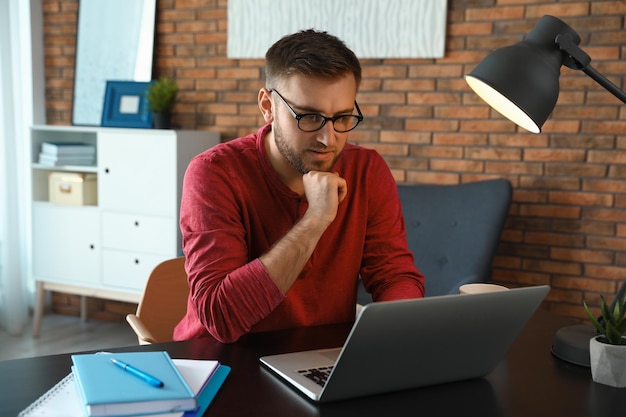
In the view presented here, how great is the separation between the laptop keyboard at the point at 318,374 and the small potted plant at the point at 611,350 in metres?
0.50

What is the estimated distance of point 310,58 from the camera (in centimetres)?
180

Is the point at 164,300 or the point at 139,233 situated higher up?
the point at 164,300

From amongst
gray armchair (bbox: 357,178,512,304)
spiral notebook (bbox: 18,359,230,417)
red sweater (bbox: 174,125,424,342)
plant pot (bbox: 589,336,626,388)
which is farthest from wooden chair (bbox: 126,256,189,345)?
gray armchair (bbox: 357,178,512,304)

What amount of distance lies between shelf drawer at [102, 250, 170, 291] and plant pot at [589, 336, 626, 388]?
3.16 metres

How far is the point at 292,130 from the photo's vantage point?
6.01 feet

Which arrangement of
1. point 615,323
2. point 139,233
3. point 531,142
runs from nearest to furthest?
point 615,323, point 531,142, point 139,233

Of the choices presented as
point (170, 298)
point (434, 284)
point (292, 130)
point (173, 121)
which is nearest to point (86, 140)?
point (173, 121)

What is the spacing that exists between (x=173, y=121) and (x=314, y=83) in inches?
117

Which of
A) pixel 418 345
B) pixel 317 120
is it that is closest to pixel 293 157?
pixel 317 120

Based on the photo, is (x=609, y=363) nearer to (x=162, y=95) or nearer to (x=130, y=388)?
(x=130, y=388)

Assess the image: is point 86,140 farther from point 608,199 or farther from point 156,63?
point 608,199

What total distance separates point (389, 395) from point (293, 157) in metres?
0.76

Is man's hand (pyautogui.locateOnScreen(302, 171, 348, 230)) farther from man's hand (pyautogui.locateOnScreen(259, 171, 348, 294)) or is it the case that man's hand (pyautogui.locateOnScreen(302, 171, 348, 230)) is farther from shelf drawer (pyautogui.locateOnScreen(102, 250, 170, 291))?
shelf drawer (pyautogui.locateOnScreen(102, 250, 170, 291))

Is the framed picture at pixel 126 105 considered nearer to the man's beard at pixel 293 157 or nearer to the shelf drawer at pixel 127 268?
the shelf drawer at pixel 127 268
